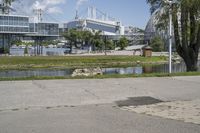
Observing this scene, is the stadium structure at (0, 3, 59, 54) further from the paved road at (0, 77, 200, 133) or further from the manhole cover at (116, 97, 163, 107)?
the manhole cover at (116, 97, 163, 107)

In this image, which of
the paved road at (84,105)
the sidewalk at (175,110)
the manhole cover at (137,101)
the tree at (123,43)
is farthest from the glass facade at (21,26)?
the sidewalk at (175,110)

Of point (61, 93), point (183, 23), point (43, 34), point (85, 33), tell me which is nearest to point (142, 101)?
point (61, 93)

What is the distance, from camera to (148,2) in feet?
105

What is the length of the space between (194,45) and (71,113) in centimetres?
2177

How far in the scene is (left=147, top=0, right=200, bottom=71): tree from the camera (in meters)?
29.5

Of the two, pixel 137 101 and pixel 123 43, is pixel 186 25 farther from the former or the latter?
pixel 123 43

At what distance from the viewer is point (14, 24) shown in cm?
16000

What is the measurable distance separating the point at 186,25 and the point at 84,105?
1919 cm

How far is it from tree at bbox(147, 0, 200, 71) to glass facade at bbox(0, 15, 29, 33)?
4966 inches

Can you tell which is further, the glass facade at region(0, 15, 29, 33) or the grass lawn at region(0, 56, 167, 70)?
the glass facade at region(0, 15, 29, 33)

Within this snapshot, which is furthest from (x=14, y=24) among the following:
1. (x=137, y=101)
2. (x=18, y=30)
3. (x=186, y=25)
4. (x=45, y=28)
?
(x=137, y=101)

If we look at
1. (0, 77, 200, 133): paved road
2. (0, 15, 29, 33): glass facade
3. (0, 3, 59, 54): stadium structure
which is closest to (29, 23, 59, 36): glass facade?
(0, 3, 59, 54): stadium structure

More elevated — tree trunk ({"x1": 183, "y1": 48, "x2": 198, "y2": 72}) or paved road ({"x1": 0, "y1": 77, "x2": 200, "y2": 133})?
tree trunk ({"x1": 183, "y1": 48, "x2": 198, "y2": 72})

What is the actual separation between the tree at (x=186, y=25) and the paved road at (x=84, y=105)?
375 inches
